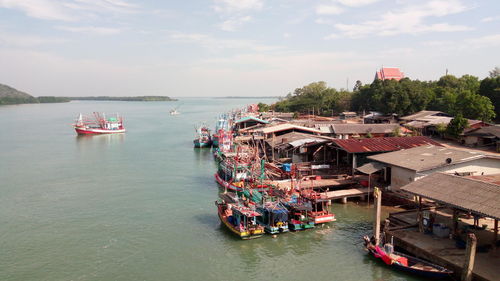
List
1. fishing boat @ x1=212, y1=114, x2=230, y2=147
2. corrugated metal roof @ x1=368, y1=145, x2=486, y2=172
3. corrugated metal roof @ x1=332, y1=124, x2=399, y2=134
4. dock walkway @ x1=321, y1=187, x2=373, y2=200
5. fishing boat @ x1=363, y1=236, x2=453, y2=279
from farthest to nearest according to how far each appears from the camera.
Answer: fishing boat @ x1=212, y1=114, x2=230, y2=147, corrugated metal roof @ x1=332, y1=124, x2=399, y2=134, dock walkway @ x1=321, y1=187, x2=373, y2=200, corrugated metal roof @ x1=368, y1=145, x2=486, y2=172, fishing boat @ x1=363, y1=236, x2=453, y2=279

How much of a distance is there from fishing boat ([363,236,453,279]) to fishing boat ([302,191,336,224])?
370cm

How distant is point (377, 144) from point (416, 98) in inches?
1353

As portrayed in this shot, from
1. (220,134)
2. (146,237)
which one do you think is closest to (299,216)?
(146,237)

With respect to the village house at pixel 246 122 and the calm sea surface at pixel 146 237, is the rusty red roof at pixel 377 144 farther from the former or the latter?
the village house at pixel 246 122

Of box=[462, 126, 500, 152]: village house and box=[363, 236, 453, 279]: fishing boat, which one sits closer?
box=[363, 236, 453, 279]: fishing boat

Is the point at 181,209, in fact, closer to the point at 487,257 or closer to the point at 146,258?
the point at 146,258

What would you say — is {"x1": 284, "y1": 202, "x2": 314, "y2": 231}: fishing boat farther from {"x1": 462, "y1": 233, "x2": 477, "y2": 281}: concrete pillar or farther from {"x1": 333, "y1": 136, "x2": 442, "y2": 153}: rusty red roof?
{"x1": 333, "y1": 136, "x2": 442, "y2": 153}: rusty red roof

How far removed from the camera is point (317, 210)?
21953 millimetres

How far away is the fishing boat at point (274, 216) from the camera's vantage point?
65.8 ft

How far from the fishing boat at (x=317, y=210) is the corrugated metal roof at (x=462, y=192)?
4.70 metres

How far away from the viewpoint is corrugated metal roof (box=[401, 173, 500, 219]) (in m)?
14.6

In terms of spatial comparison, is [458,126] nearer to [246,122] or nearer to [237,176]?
[237,176]

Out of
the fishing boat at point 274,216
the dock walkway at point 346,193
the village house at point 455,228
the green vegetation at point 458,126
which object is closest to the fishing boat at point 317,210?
the fishing boat at point 274,216

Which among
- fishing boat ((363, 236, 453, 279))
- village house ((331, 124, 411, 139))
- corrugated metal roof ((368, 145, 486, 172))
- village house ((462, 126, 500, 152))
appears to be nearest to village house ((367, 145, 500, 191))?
corrugated metal roof ((368, 145, 486, 172))
